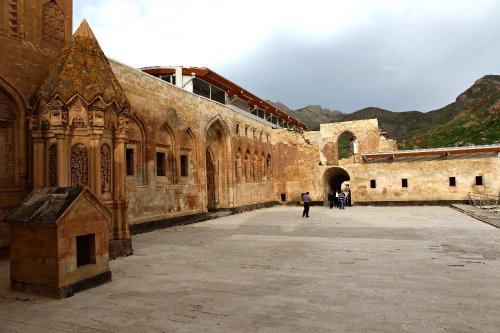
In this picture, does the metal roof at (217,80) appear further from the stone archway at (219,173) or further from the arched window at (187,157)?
the arched window at (187,157)

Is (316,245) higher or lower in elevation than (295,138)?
lower

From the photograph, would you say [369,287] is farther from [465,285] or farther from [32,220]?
[32,220]

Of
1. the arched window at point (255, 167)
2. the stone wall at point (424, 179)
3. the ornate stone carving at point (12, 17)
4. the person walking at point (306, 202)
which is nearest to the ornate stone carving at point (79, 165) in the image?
the ornate stone carving at point (12, 17)

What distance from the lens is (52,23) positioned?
9.39m

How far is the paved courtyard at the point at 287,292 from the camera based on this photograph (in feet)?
13.5

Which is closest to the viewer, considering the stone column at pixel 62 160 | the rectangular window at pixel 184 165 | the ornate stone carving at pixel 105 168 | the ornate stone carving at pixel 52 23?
the stone column at pixel 62 160

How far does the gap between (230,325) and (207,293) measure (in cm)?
136

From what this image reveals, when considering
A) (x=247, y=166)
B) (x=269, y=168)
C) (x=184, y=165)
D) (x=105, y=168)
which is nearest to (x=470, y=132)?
(x=269, y=168)

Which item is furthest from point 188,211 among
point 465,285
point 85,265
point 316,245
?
point 465,285

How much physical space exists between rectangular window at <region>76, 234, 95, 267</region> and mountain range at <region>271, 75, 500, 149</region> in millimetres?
44271

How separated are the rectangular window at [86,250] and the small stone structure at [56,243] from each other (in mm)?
16

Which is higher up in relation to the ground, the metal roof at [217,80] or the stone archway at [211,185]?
the metal roof at [217,80]

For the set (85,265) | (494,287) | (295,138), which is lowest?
(494,287)

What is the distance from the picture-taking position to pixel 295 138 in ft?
89.0
